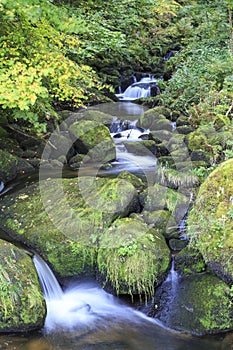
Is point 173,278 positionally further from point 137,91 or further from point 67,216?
point 137,91

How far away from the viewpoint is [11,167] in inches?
306

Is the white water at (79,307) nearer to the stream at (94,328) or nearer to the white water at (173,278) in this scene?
the stream at (94,328)

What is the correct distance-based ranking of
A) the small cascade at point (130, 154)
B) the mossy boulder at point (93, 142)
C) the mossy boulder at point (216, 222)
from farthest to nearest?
the mossy boulder at point (93, 142) → the small cascade at point (130, 154) → the mossy boulder at point (216, 222)

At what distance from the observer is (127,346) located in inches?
172

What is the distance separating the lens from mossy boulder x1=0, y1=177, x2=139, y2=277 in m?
5.33

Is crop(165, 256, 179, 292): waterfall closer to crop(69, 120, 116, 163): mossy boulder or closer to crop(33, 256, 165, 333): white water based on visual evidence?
crop(33, 256, 165, 333): white water

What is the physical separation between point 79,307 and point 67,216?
147 cm

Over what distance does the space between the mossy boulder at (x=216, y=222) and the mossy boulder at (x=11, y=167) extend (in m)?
4.18

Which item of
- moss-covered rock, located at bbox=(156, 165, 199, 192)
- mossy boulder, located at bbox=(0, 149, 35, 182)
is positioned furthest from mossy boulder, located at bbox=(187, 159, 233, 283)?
mossy boulder, located at bbox=(0, 149, 35, 182)

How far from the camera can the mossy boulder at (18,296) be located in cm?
437

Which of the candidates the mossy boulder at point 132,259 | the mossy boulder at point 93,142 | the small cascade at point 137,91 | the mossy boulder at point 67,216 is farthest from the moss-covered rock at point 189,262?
the small cascade at point 137,91

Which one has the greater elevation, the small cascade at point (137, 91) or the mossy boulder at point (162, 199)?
the small cascade at point (137, 91)

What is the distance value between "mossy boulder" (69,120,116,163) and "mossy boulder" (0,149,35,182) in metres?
1.44

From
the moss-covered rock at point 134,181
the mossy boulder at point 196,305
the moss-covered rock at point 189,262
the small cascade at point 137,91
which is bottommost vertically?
the mossy boulder at point 196,305
